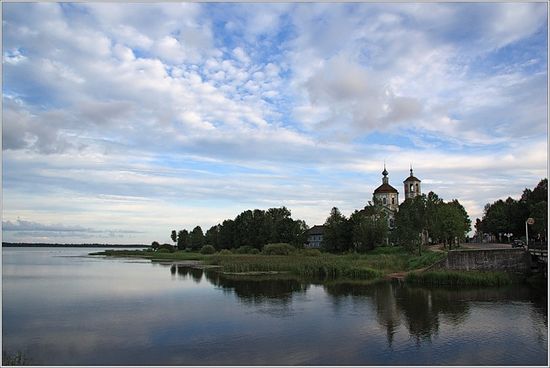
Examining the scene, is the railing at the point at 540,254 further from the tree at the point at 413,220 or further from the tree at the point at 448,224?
the tree at the point at 448,224

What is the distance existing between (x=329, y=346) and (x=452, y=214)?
5327cm

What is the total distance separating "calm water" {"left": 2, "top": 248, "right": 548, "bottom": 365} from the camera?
57.7 feet

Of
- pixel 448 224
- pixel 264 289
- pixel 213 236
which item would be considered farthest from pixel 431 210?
pixel 213 236

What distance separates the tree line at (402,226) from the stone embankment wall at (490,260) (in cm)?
1195

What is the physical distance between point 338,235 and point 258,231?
2646 cm

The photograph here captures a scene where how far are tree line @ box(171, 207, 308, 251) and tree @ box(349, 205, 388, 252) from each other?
63.2ft

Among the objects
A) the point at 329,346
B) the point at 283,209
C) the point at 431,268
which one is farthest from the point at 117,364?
the point at 283,209

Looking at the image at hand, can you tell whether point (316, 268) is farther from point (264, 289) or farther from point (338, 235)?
point (338, 235)

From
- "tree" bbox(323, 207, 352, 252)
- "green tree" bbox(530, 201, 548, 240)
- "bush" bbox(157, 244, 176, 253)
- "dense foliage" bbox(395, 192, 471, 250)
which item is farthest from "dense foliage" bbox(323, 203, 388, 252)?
"bush" bbox(157, 244, 176, 253)

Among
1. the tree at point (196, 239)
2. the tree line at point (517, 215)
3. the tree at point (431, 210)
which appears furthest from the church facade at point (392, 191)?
the tree at point (196, 239)

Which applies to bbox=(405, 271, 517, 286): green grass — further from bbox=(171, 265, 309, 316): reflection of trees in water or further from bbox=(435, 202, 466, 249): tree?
bbox=(435, 202, 466, 249): tree

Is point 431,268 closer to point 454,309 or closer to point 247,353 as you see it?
point 454,309

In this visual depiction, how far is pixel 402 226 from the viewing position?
56781mm

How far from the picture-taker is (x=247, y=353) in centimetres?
1789
